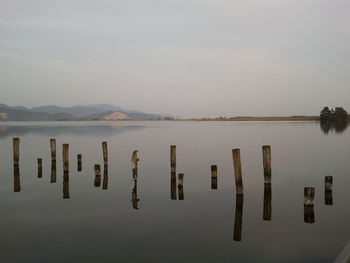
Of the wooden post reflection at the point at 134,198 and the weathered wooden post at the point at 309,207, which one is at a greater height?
the weathered wooden post at the point at 309,207

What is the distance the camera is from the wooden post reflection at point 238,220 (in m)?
12.8

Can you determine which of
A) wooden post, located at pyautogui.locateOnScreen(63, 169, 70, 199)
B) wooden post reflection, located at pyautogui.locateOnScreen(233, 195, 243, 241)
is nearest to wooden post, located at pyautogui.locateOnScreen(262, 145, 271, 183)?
wooden post reflection, located at pyautogui.locateOnScreen(233, 195, 243, 241)

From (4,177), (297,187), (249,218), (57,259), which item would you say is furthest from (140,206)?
(4,177)

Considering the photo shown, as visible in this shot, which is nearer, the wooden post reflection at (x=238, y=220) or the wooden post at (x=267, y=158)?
the wooden post reflection at (x=238, y=220)

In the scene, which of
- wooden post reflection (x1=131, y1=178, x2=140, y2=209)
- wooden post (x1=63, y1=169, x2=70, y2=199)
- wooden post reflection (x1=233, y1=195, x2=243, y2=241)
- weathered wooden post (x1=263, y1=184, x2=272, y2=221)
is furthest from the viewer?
wooden post (x1=63, y1=169, x2=70, y2=199)

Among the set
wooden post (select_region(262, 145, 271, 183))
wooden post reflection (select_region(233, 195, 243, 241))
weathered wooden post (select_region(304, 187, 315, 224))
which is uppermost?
wooden post (select_region(262, 145, 271, 183))

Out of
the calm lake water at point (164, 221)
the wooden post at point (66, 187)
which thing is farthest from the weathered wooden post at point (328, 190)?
the wooden post at point (66, 187)

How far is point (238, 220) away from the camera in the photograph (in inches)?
577

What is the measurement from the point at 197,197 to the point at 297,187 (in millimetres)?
6732

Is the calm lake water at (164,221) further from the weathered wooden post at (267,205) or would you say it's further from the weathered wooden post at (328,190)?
the weathered wooden post at (328,190)

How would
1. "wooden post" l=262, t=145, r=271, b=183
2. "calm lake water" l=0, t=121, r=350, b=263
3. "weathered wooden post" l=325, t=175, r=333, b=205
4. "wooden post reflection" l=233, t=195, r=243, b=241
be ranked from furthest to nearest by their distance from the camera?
"weathered wooden post" l=325, t=175, r=333, b=205, "wooden post" l=262, t=145, r=271, b=183, "wooden post reflection" l=233, t=195, r=243, b=241, "calm lake water" l=0, t=121, r=350, b=263

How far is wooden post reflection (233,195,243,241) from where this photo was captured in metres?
12.8

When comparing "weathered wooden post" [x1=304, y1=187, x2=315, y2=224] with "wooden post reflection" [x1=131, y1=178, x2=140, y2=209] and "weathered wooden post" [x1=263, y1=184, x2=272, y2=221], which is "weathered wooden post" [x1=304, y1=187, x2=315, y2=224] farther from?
"wooden post reflection" [x1=131, y1=178, x2=140, y2=209]

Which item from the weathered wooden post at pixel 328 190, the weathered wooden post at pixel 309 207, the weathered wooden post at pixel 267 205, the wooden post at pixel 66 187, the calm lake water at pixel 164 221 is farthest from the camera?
the wooden post at pixel 66 187
